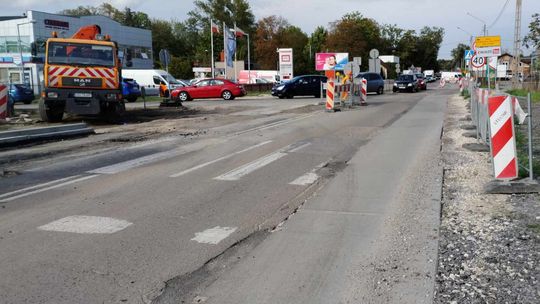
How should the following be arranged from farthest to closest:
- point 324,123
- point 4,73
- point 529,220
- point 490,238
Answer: point 4,73 → point 324,123 → point 529,220 → point 490,238

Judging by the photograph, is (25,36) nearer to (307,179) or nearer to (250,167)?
(250,167)

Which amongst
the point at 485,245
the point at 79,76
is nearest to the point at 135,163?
the point at 485,245

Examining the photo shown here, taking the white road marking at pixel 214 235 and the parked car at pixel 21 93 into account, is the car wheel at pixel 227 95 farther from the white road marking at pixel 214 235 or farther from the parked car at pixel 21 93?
the white road marking at pixel 214 235

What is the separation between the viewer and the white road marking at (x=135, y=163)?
29.8 feet

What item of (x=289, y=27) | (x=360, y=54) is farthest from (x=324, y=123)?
(x=289, y=27)

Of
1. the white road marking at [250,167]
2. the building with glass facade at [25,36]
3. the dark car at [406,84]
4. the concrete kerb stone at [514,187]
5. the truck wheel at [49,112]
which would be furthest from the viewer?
the building with glass facade at [25,36]

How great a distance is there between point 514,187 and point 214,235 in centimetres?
426

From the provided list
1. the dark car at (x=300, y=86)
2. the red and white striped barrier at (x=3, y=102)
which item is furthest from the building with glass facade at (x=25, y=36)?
the red and white striped barrier at (x=3, y=102)

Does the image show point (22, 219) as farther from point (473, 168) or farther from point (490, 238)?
point (473, 168)

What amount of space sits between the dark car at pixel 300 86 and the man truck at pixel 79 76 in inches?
696

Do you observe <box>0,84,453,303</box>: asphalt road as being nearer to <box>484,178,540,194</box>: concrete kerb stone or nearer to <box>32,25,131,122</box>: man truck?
<box>484,178,540,194</box>: concrete kerb stone

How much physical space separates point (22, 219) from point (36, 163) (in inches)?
170

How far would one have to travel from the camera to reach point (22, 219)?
237 inches

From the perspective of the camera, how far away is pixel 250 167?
9320 millimetres
